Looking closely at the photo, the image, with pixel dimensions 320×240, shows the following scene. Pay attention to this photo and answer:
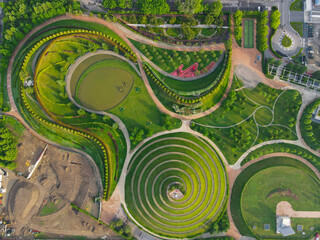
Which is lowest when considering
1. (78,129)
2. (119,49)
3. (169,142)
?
(169,142)

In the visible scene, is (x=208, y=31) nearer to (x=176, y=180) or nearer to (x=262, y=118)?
(x=262, y=118)

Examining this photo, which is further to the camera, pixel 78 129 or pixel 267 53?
pixel 267 53

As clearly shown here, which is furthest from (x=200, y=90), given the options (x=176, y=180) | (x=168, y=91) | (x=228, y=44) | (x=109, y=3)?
(x=109, y=3)

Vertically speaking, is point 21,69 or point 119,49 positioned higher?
point 119,49

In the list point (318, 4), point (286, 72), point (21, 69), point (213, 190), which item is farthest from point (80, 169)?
point (318, 4)

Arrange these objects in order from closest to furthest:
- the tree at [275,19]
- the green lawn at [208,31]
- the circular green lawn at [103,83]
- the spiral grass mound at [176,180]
Answer: the spiral grass mound at [176,180] → the tree at [275,19] → the circular green lawn at [103,83] → the green lawn at [208,31]

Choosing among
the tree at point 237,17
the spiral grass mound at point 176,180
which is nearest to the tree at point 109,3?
the tree at point 237,17

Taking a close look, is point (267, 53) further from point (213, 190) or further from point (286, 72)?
point (213, 190)

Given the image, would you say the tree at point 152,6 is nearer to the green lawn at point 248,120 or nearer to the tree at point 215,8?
the tree at point 215,8
